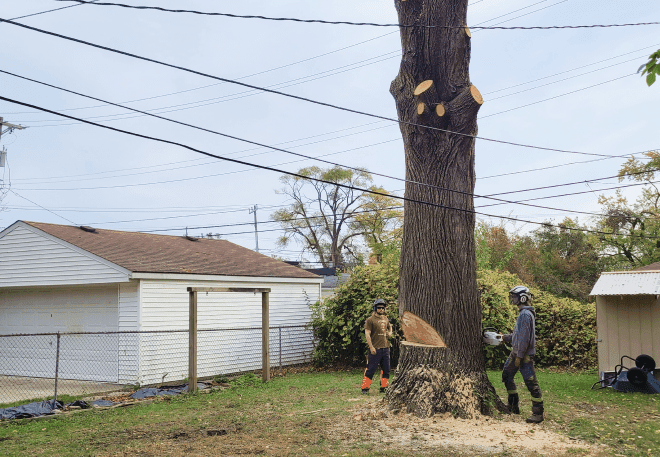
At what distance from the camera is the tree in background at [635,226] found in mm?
27734

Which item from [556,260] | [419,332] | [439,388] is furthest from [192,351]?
[556,260]

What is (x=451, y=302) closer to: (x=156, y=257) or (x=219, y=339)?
(x=219, y=339)

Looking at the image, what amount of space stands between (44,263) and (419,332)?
11.2 meters

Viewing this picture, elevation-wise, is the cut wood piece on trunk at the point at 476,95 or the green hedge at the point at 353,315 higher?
the cut wood piece on trunk at the point at 476,95

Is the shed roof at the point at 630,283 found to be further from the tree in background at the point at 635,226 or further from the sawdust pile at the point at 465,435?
the tree in background at the point at 635,226

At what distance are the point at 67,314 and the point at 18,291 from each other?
91.6 inches

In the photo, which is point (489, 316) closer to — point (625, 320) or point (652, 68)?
point (625, 320)

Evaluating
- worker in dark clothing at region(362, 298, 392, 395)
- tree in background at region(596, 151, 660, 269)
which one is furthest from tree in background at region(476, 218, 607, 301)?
worker in dark clothing at region(362, 298, 392, 395)

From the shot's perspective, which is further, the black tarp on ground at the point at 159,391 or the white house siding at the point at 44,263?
the white house siding at the point at 44,263

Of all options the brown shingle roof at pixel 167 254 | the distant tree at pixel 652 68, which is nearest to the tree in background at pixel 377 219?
the brown shingle roof at pixel 167 254

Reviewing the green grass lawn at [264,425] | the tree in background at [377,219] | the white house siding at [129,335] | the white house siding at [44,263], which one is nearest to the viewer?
the green grass lawn at [264,425]

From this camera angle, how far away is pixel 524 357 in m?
7.62

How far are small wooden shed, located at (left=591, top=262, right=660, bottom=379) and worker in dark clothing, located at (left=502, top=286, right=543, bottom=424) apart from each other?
13.2ft

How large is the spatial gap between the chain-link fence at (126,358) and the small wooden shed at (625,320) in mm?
7410
